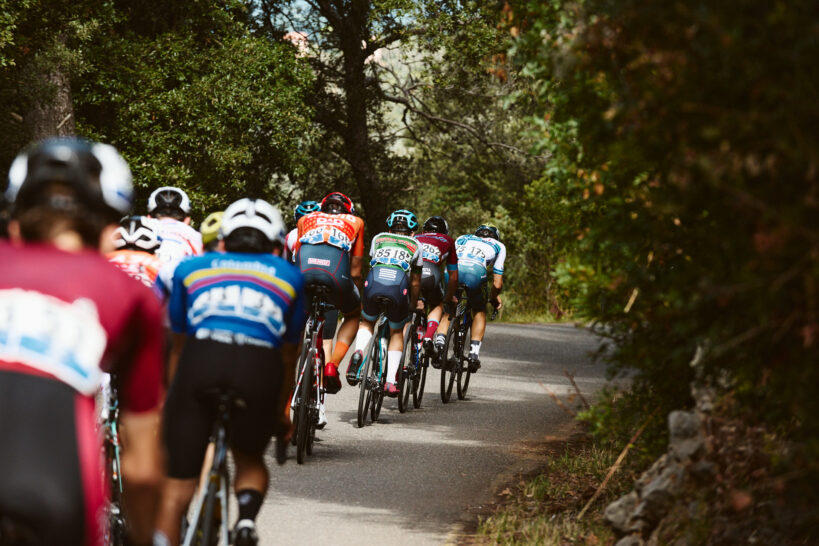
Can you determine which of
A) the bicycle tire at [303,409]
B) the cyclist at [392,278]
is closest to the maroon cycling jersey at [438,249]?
the cyclist at [392,278]

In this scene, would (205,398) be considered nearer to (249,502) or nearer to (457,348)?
(249,502)

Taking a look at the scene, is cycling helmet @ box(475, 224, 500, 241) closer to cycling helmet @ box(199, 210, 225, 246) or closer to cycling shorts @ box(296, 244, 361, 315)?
cycling shorts @ box(296, 244, 361, 315)

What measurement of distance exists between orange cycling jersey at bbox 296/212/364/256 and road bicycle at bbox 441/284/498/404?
4.05m

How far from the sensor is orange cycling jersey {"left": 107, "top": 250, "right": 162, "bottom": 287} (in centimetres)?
650

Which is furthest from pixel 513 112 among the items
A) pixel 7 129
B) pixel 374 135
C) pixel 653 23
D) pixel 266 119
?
pixel 653 23

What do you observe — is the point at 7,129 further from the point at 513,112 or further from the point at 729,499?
the point at 513,112

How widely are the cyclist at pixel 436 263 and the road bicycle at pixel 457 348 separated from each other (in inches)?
6.5

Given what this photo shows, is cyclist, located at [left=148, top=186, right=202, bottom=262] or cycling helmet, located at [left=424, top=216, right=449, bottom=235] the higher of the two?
cycling helmet, located at [left=424, top=216, right=449, bottom=235]

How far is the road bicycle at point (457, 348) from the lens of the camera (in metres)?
14.1

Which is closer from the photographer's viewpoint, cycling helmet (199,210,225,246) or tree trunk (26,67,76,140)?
cycling helmet (199,210,225,246)

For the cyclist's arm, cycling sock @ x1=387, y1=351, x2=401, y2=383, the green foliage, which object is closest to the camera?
the cyclist's arm

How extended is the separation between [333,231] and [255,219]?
4802 mm

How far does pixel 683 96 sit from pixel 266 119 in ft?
75.6

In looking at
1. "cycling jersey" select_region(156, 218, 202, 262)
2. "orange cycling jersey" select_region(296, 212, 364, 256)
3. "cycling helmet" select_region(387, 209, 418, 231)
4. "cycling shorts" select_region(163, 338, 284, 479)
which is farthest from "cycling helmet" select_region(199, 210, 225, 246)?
"cycling helmet" select_region(387, 209, 418, 231)
